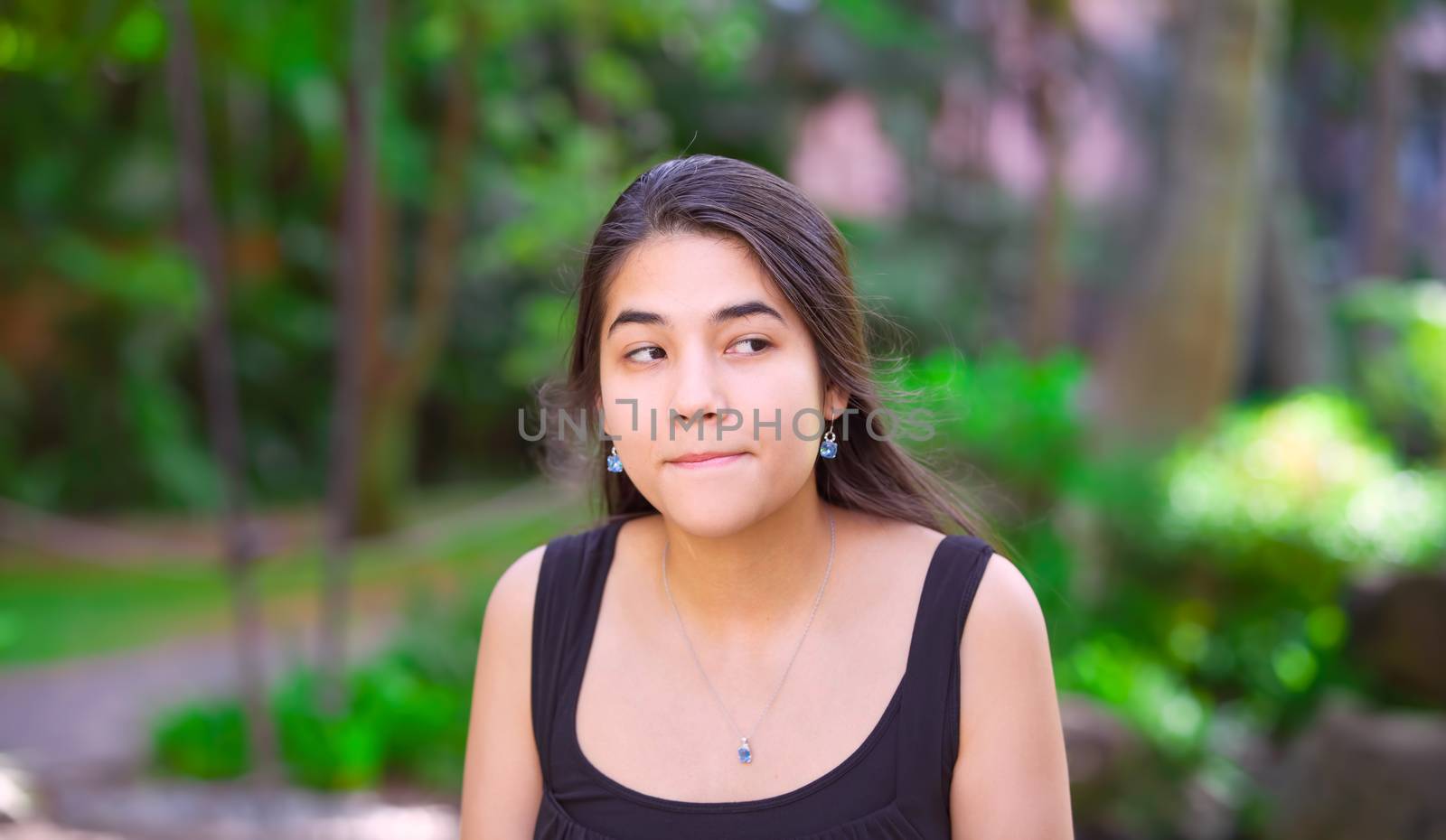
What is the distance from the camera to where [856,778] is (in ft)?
4.44

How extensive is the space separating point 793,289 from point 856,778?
50 cm

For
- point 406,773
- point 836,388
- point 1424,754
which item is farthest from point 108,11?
point 1424,754

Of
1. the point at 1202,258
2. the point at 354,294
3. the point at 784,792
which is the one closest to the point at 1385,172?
the point at 1202,258

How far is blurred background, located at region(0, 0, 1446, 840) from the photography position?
4.29m

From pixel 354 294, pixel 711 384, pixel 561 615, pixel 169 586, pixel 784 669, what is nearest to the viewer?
pixel 711 384

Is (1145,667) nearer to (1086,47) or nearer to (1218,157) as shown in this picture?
(1218,157)

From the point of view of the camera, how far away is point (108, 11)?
3.03m

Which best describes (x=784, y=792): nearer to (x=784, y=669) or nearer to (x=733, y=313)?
(x=784, y=669)

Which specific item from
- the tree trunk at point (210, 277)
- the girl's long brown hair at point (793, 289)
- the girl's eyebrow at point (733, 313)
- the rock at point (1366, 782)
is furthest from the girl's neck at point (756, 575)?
the rock at point (1366, 782)

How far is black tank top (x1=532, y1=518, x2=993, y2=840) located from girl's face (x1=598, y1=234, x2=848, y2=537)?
212mm

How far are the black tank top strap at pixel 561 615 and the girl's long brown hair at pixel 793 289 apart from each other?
127mm

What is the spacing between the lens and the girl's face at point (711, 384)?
4.37 ft

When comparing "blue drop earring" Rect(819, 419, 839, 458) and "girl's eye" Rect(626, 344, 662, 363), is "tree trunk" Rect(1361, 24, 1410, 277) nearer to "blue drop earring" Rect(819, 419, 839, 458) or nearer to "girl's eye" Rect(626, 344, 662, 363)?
"blue drop earring" Rect(819, 419, 839, 458)

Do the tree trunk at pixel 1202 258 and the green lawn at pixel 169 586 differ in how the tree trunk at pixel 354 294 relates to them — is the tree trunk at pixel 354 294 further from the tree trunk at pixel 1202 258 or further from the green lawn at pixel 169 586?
the tree trunk at pixel 1202 258
